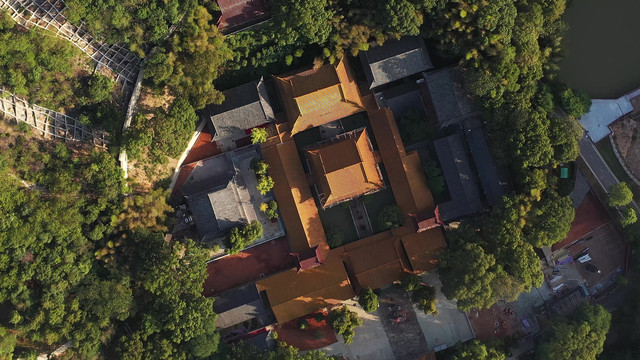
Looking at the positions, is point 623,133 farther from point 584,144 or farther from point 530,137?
point 530,137

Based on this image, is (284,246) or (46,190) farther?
(284,246)

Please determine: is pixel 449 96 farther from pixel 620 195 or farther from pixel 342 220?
pixel 620 195

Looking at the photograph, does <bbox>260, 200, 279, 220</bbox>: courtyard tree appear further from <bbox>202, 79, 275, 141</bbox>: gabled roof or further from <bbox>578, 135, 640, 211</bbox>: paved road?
<bbox>578, 135, 640, 211</bbox>: paved road

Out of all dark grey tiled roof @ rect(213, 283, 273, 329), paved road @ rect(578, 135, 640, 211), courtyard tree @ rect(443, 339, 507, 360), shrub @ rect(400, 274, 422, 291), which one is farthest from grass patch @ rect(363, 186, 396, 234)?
paved road @ rect(578, 135, 640, 211)

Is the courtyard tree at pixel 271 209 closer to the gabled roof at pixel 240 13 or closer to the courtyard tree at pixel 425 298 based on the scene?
the courtyard tree at pixel 425 298

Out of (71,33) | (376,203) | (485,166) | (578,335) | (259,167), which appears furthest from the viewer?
(376,203)

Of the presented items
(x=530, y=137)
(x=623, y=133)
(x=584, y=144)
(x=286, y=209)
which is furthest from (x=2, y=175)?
(x=623, y=133)

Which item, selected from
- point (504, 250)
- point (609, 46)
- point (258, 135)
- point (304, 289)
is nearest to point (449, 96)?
point (504, 250)
